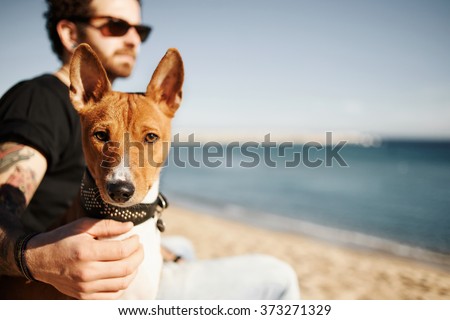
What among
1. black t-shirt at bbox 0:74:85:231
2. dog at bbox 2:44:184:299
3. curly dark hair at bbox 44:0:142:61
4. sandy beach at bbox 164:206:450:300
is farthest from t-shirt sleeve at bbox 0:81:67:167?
sandy beach at bbox 164:206:450:300

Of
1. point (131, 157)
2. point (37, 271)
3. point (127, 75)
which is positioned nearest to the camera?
point (37, 271)

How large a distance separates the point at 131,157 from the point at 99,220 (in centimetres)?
36

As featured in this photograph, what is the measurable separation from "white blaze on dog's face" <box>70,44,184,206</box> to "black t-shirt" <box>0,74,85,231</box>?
0.20m

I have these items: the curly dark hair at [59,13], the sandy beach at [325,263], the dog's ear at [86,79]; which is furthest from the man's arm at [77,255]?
the sandy beach at [325,263]

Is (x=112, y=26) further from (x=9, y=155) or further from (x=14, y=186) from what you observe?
(x=14, y=186)

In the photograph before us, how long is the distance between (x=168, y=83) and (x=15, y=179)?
993mm

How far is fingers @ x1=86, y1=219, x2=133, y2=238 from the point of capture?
5.26 feet

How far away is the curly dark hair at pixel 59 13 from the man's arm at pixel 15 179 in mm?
1108

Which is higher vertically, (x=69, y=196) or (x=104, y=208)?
(x=104, y=208)

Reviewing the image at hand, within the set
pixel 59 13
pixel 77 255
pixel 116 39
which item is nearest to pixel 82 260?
pixel 77 255

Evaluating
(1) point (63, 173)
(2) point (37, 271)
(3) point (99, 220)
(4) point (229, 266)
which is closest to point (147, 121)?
(3) point (99, 220)

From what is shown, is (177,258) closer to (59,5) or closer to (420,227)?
(59,5)

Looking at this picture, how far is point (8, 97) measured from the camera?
2.03 metres

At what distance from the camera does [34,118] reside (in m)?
1.94
